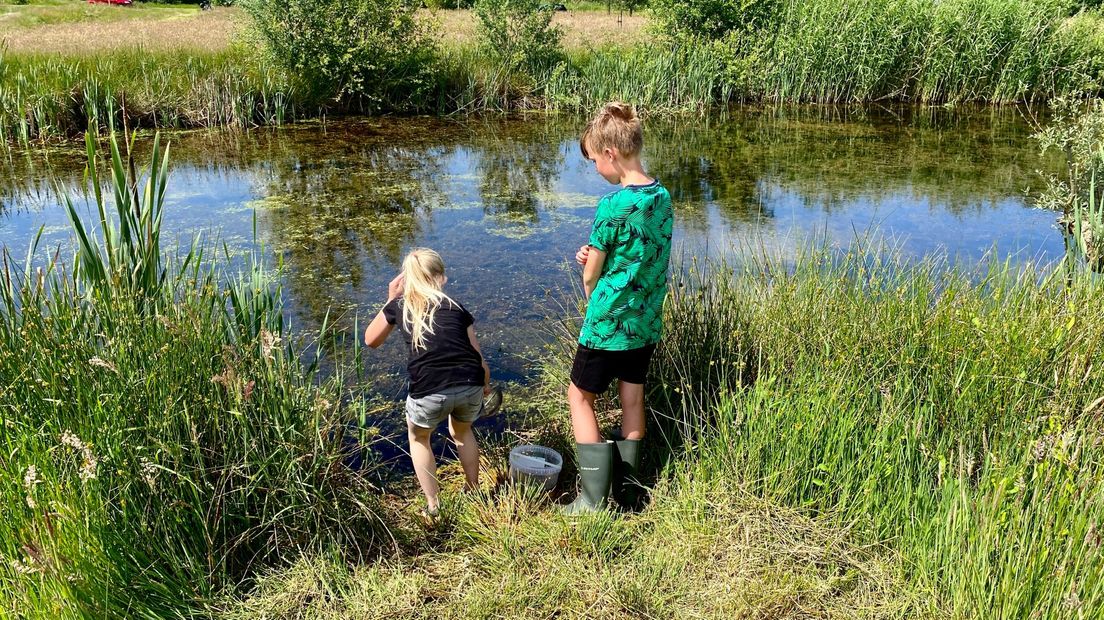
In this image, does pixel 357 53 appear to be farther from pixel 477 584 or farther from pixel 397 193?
pixel 477 584

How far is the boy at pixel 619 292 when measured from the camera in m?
2.38

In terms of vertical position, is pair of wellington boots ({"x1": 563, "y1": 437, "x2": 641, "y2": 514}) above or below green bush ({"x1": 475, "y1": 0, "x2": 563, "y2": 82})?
below

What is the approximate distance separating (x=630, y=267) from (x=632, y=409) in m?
0.54

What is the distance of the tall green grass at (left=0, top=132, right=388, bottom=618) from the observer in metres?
1.93

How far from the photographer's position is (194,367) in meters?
2.21

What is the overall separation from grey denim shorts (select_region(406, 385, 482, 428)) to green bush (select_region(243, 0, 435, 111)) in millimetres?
9611

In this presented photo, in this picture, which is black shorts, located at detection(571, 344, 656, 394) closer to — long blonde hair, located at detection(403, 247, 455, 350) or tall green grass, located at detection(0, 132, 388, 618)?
long blonde hair, located at detection(403, 247, 455, 350)

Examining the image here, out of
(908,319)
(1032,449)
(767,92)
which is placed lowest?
(1032,449)

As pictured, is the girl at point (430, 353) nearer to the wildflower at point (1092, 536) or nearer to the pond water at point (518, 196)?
the pond water at point (518, 196)

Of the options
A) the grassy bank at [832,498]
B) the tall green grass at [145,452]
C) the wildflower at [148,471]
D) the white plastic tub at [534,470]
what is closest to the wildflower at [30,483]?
the tall green grass at [145,452]

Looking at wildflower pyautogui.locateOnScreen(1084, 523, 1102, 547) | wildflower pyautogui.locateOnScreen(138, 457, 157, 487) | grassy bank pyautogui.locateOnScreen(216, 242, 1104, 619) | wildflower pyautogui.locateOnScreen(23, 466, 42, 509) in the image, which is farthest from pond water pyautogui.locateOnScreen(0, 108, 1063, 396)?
wildflower pyautogui.locateOnScreen(1084, 523, 1102, 547)

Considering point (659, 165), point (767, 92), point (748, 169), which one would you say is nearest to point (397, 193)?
point (659, 165)

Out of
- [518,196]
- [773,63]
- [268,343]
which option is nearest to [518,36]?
[773,63]

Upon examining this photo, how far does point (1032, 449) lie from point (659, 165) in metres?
7.16
